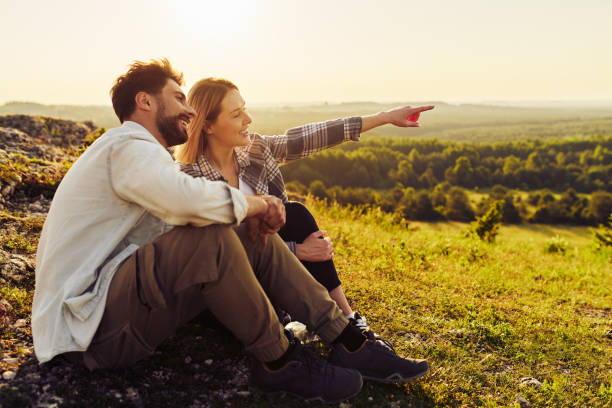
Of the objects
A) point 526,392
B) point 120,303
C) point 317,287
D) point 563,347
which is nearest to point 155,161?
point 120,303

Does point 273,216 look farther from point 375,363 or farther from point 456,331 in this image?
point 456,331

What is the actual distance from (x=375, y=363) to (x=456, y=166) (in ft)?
294

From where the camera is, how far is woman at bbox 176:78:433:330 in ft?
10.2

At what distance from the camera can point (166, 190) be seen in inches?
78.4

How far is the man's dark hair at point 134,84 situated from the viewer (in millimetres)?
2539

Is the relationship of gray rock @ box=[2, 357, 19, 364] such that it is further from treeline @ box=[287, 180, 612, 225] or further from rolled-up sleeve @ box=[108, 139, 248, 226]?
treeline @ box=[287, 180, 612, 225]

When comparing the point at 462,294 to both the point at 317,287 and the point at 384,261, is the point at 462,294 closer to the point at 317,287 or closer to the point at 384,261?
the point at 384,261

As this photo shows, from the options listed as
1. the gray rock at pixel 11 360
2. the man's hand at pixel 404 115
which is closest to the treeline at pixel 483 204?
the man's hand at pixel 404 115

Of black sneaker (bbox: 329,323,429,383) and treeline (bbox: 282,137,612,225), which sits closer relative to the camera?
black sneaker (bbox: 329,323,429,383)

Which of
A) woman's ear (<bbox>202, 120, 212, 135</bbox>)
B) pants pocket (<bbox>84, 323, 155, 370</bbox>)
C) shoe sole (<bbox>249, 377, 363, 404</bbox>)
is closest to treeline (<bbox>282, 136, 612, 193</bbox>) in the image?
woman's ear (<bbox>202, 120, 212, 135</bbox>)

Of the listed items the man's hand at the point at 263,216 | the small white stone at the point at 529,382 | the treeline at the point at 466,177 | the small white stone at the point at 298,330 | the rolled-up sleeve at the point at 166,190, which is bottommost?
the treeline at the point at 466,177

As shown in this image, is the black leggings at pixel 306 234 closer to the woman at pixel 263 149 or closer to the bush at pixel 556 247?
the woman at pixel 263 149

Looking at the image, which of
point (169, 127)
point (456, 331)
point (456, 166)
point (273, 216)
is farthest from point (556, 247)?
point (456, 166)

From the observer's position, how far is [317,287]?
8.21 ft
